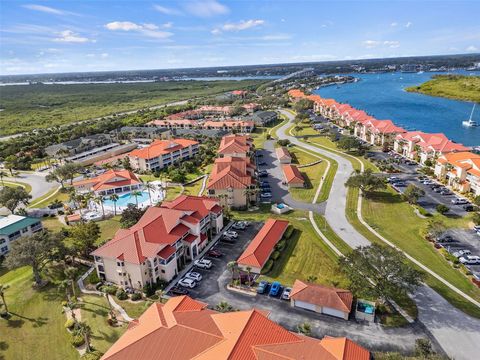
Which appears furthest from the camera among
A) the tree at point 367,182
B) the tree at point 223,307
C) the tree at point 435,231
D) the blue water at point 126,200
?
the blue water at point 126,200

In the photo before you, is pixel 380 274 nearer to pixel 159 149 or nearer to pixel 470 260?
pixel 470 260

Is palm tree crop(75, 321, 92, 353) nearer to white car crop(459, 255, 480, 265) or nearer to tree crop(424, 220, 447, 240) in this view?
white car crop(459, 255, 480, 265)

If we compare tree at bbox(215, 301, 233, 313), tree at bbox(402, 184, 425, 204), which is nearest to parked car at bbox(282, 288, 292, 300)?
tree at bbox(215, 301, 233, 313)

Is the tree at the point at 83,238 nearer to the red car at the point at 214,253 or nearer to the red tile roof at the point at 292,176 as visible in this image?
the red car at the point at 214,253

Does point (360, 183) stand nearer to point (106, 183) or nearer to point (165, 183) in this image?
point (165, 183)

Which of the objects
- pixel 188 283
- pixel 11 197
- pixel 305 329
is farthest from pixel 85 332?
pixel 11 197

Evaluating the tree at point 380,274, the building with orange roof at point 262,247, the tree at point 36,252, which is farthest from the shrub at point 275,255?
the tree at point 36,252

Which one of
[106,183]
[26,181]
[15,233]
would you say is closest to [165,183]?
[106,183]
